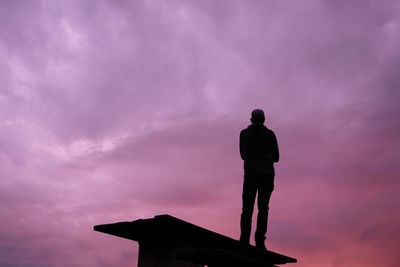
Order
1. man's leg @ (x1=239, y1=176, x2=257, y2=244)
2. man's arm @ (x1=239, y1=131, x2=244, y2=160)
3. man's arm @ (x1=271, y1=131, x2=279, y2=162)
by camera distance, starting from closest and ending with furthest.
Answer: man's leg @ (x1=239, y1=176, x2=257, y2=244) < man's arm @ (x1=271, y1=131, x2=279, y2=162) < man's arm @ (x1=239, y1=131, x2=244, y2=160)

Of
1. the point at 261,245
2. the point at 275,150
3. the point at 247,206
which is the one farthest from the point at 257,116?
the point at 261,245

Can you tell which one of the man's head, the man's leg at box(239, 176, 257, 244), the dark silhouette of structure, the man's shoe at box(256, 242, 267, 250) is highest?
the man's head

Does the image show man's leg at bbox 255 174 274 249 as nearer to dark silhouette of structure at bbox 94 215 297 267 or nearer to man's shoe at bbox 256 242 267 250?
man's shoe at bbox 256 242 267 250

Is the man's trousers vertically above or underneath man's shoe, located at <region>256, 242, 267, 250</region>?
above

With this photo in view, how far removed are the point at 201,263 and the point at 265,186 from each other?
3.03m

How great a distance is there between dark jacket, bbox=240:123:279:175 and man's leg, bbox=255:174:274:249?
0.73 feet

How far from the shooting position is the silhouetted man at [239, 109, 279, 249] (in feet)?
35.5

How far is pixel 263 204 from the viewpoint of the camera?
1098 centimetres

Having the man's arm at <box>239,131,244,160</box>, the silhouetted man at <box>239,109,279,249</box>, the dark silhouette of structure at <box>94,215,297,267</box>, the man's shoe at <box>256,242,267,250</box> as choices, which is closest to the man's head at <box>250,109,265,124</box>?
the silhouetted man at <box>239,109,279,249</box>

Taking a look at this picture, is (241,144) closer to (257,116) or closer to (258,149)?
(258,149)

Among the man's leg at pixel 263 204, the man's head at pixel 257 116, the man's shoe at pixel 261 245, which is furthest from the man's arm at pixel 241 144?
the man's shoe at pixel 261 245

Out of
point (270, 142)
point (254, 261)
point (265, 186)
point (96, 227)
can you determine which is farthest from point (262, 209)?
point (96, 227)

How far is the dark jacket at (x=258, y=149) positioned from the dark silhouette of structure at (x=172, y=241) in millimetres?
1923

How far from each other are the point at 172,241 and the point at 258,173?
9.16 feet
